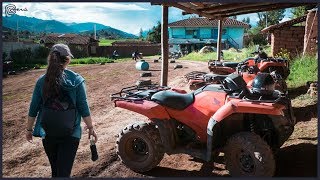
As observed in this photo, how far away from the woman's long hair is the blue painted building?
42.7 meters

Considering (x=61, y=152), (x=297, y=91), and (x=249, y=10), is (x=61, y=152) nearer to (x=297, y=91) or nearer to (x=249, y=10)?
(x=297, y=91)

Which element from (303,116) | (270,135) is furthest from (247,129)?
(303,116)

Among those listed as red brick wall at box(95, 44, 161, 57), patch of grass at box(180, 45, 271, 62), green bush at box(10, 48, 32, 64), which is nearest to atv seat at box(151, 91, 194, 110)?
patch of grass at box(180, 45, 271, 62)

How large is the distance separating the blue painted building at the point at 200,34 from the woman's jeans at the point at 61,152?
1681 inches

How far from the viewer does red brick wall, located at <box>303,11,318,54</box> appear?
11023mm

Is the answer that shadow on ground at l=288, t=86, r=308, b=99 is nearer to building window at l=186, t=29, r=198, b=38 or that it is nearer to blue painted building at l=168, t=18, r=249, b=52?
blue painted building at l=168, t=18, r=249, b=52

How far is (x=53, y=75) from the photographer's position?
328 cm

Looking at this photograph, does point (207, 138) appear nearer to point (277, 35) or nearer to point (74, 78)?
point (74, 78)

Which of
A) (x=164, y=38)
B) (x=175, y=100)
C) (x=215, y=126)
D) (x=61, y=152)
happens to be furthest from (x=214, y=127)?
(x=164, y=38)

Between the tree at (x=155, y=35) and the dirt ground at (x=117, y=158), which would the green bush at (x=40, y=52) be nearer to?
the dirt ground at (x=117, y=158)

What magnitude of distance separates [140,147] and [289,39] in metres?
10.7

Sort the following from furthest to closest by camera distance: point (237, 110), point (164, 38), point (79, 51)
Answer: point (79, 51), point (164, 38), point (237, 110)

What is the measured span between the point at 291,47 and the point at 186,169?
10508mm

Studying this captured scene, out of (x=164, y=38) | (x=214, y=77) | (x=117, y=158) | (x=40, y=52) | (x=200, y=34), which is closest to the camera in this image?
(x=117, y=158)
